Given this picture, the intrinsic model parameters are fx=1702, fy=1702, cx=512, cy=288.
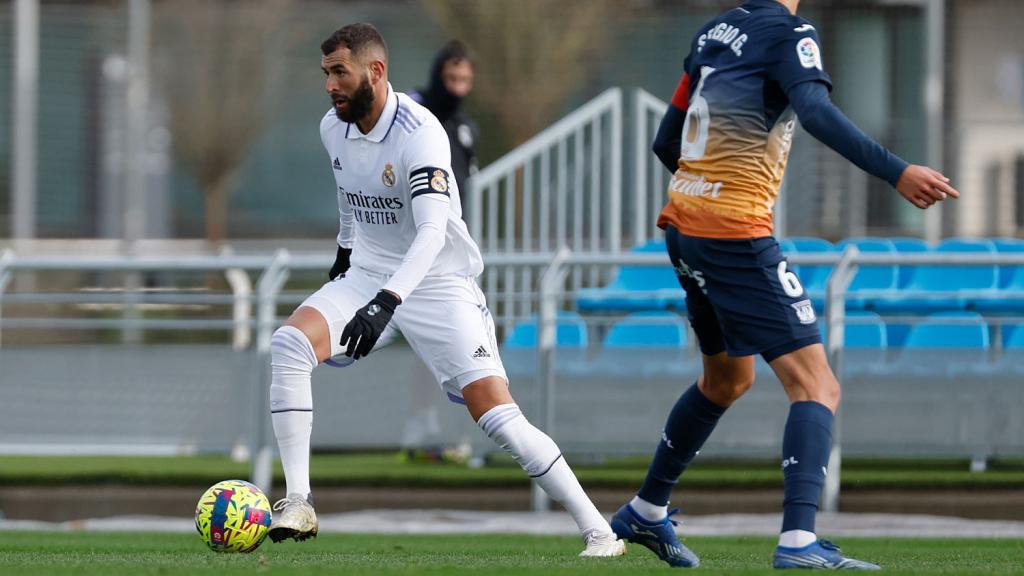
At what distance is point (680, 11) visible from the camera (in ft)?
69.2

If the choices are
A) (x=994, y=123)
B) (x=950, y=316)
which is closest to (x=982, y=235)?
(x=994, y=123)

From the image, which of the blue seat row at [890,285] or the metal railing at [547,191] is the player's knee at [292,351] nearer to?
the blue seat row at [890,285]

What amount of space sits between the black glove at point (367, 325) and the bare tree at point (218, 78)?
1661cm

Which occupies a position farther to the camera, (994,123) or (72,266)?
(994,123)

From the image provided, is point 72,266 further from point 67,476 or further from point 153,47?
point 153,47

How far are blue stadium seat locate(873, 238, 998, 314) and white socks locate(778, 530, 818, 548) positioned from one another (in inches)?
201

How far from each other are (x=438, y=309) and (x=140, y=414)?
4.95m

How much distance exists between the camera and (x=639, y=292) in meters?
10.7

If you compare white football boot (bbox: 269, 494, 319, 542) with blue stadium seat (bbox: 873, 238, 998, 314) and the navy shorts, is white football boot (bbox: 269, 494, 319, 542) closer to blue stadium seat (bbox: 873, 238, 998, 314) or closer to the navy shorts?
the navy shorts

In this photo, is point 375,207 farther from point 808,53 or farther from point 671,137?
point 808,53

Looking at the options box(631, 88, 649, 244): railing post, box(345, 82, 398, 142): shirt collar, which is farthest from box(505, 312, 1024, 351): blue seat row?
box(345, 82, 398, 142): shirt collar

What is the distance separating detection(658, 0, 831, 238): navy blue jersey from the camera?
19.0 ft

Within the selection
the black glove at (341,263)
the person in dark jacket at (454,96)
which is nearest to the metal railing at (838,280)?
the person in dark jacket at (454,96)

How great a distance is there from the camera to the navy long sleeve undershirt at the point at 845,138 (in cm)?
540
